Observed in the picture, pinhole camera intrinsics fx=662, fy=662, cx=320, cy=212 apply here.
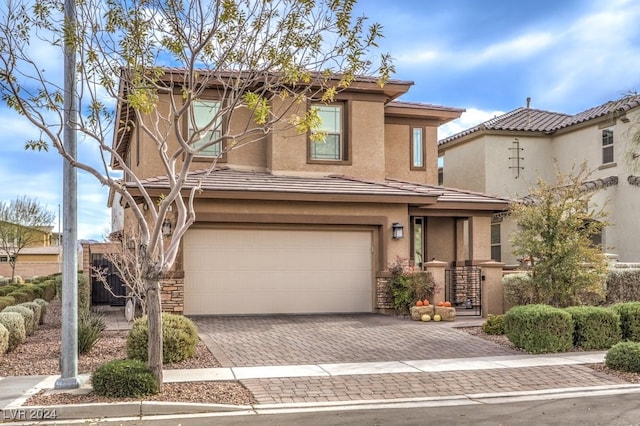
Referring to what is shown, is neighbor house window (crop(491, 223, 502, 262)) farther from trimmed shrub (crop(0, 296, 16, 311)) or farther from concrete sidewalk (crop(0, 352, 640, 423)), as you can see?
trimmed shrub (crop(0, 296, 16, 311))

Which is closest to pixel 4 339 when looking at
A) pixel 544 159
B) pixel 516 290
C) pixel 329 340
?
pixel 329 340

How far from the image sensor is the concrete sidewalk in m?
8.27

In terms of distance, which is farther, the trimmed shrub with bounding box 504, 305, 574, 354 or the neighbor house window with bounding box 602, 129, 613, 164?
the neighbor house window with bounding box 602, 129, 613, 164

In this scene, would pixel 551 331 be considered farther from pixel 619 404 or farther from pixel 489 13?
pixel 489 13

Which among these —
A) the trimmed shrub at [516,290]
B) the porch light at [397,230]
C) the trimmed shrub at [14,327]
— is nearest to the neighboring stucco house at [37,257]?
the porch light at [397,230]

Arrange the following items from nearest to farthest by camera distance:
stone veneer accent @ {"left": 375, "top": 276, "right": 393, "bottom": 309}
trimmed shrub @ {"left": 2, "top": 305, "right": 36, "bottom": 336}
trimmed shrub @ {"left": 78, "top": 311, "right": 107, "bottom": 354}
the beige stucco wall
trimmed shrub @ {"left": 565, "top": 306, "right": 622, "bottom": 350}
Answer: trimmed shrub @ {"left": 78, "top": 311, "right": 107, "bottom": 354} < trimmed shrub @ {"left": 565, "top": 306, "right": 622, "bottom": 350} < trimmed shrub @ {"left": 2, "top": 305, "right": 36, "bottom": 336} < stone veneer accent @ {"left": 375, "top": 276, "right": 393, "bottom": 309} < the beige stucco wall

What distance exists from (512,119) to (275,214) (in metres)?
14.3

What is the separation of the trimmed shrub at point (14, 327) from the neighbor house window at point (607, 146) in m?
20.0

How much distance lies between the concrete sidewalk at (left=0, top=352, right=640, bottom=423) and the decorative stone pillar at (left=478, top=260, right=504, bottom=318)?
207 inches

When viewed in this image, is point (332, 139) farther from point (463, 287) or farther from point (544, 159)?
point (544, 159)

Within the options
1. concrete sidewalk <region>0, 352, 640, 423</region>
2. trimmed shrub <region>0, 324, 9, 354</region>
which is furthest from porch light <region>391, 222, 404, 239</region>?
trimmed shrub <region>0, 324, 9, 354</region>

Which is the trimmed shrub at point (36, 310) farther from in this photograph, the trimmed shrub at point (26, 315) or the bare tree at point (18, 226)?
the bare tree at point (18, 226)

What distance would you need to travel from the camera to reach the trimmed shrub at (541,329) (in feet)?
40.9

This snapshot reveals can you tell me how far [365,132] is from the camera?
20109 mm
